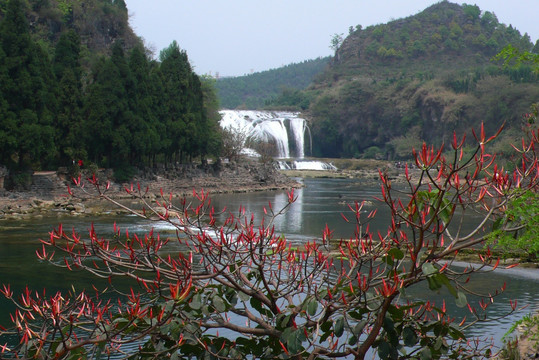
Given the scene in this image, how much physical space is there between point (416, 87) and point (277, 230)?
66.9 m

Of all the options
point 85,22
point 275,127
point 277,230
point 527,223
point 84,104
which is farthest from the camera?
point 275,127

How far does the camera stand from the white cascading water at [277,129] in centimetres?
7450

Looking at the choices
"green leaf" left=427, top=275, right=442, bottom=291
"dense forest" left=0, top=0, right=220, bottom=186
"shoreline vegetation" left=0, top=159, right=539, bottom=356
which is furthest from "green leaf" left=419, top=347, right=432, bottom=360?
"dense forest" left=0, top=0, right=220, bottom=186

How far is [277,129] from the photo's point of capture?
79.2m

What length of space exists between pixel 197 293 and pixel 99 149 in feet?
109

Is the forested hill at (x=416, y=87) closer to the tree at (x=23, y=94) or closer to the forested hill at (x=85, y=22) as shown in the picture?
the forested hill at (x=85, y=22)

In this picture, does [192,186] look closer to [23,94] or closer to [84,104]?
[84,104]

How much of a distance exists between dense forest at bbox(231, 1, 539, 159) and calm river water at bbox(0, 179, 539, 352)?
1465 cm

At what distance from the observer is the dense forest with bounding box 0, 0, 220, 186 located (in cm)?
3203

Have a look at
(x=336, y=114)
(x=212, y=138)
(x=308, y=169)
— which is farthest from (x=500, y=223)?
(x=336, y=114)

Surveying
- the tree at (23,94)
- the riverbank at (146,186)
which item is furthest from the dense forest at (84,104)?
the riverbank at (146,186)

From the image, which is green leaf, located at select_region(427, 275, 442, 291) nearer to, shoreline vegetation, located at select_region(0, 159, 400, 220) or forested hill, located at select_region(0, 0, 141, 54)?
shoreline vegetation, located at select_region(0, 159, 400, 220)

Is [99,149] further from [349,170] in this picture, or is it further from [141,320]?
[349,170]

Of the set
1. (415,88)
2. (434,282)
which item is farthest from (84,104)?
(415,88)
